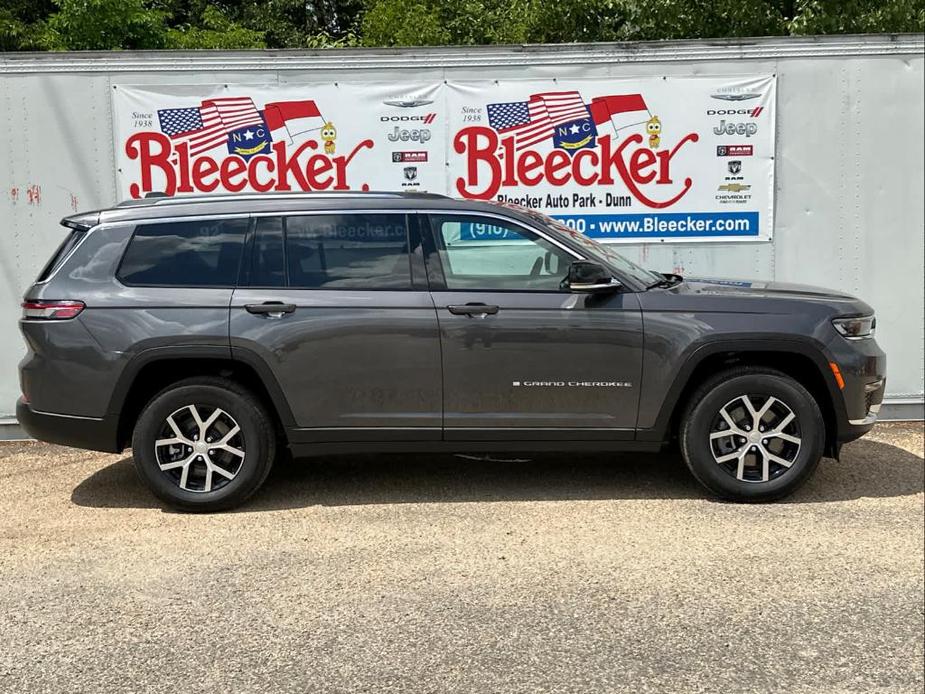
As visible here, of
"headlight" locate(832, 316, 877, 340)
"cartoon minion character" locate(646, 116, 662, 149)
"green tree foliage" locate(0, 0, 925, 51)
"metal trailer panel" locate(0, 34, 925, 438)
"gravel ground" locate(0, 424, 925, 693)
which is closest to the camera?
"gravel ground" locate(0, 424, 925, 693)

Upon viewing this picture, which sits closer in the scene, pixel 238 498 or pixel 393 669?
pixel 393 669

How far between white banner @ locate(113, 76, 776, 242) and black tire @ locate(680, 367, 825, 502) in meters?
2.39

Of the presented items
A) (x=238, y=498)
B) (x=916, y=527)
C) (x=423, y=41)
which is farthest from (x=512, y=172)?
(x=423, y=41)

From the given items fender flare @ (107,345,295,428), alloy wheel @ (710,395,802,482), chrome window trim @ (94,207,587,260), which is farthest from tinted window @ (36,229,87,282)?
alloy wheel @ (710,395,802,482)

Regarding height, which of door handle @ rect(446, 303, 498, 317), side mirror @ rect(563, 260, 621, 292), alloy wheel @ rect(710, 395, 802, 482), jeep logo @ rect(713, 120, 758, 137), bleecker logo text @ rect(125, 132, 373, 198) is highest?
jeep logo @ rect(713, 120, 758, 137)

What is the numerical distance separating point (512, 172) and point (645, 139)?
111 cm

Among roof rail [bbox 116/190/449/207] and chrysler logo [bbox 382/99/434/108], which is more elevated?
chrysler logo [bbox 382/99/434/108]

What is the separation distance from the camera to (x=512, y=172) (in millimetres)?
7438

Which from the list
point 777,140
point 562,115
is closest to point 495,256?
point 562,115

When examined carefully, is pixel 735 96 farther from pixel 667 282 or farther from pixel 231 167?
pixel 231 167

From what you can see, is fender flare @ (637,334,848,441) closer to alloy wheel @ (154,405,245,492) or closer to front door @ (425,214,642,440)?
front door @ (425,214,642,440)

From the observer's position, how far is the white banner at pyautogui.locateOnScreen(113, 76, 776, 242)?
7.31 meters

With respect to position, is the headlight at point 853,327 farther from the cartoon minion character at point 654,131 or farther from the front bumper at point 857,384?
the cartoon minion character at point 654,131

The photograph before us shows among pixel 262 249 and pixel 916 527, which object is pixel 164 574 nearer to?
pixel 262 249
